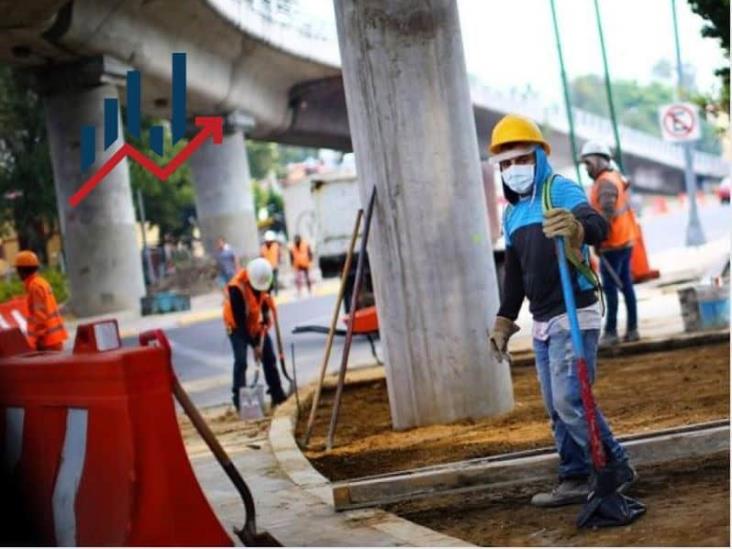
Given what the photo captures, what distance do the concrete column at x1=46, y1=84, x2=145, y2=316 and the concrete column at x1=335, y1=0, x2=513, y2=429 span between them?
22.6 metres

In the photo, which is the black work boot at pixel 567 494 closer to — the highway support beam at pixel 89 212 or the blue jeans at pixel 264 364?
the blue jeans at pixel 264 364

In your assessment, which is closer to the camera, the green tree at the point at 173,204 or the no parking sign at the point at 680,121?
the no parking sign at the point at 680,121

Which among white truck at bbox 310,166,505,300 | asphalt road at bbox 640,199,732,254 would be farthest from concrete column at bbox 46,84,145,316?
asphalt road at bbox 640,199,732,254

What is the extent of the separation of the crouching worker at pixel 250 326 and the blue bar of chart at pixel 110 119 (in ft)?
13.2

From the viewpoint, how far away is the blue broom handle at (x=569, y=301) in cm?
718

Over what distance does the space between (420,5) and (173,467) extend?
17.4 ft

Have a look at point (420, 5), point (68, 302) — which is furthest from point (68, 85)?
point (420, 5)

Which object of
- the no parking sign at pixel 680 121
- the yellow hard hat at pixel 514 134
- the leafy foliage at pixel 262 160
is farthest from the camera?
A: the leafy foliage at pixel 262 160

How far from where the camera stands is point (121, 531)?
20.8 ft

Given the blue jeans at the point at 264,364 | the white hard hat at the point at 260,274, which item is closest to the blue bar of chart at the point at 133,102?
the white hard hat at the point at 260,274

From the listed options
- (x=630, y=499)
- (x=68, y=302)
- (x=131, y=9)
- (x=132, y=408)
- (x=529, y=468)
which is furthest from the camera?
(x=68, y=302)

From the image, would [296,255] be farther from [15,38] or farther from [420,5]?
[420,5]

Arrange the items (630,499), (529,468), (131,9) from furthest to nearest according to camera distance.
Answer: (131,9), (529,468), (630,499)

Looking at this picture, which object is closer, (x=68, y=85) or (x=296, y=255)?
(x=68, y=85)
